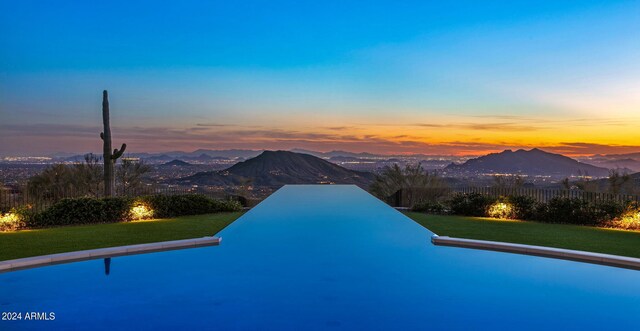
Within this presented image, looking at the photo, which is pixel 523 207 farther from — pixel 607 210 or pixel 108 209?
pixel 108 209

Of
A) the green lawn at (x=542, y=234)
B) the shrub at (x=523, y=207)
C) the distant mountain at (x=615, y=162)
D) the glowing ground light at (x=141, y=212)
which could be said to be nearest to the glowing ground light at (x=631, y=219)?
the green lawn at (x=542, y=234)

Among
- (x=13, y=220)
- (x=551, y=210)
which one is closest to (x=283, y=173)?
(x=551, y=210)

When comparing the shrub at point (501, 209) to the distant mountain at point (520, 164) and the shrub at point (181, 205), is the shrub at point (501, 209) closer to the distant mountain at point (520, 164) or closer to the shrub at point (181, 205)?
the shrub at point (181, 205)

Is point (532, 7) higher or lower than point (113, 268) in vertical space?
higher

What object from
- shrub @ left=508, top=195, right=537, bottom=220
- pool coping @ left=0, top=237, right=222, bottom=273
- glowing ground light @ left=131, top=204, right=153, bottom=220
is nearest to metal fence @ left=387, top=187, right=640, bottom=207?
shrub @ left=508, top=195, right=537, bottom=220

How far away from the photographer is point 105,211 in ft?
40.3

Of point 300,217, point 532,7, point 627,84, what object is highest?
point 532,7

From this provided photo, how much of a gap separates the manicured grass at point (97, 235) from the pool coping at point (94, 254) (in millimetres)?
1074

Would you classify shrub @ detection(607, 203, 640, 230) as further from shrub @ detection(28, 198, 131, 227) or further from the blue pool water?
shrub @ detection(28, 198, 131, 227)

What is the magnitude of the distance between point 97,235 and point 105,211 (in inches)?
97.3

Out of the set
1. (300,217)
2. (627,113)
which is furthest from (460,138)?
(300,217)

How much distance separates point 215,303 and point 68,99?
56.8 feet

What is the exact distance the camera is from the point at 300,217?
12625 millimetres

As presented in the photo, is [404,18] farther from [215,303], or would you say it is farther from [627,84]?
[215,303]
